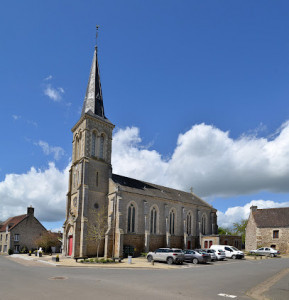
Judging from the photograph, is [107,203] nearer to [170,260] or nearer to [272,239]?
[170,260]

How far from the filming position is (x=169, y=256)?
27453mm

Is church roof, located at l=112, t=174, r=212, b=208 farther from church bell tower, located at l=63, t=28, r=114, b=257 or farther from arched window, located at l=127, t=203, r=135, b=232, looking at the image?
church bell tower, located at l=63, t=28, r=114, b=257

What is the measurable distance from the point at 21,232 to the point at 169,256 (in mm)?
32817

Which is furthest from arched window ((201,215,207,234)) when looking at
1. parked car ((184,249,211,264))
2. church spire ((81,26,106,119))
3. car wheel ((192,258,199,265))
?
church spire ((81,26,106,119))

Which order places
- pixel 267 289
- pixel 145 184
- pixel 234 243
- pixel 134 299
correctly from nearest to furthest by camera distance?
pixel 134 299
pixel 267 289
pixel 145 184
pixel 234 243

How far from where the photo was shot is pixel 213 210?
164 feet

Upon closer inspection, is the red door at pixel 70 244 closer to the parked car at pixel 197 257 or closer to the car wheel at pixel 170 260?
the car wheel at pixel 170 260

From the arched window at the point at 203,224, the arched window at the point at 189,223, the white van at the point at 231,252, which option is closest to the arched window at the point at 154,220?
the arched window at the point at 189,223

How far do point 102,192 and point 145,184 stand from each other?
28.7 feet

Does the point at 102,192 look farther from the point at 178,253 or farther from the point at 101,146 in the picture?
the point at 178,253

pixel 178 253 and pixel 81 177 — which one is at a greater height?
pixel 81 177

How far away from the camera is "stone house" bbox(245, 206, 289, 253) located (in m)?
44.2

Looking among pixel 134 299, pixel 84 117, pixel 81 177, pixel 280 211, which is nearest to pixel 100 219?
pixel 81 177

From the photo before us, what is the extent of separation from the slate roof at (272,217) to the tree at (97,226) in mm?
26871
